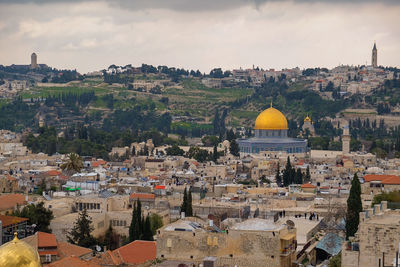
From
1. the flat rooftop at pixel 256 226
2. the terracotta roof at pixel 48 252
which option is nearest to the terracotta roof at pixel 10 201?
the terracotta roof at pixel 48 252

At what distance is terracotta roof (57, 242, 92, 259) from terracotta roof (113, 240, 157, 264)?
2.46 m

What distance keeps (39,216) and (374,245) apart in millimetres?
20066

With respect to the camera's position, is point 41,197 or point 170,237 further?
point 41,197

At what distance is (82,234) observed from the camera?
37.1 meters

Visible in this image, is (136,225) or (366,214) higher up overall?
(366,214)

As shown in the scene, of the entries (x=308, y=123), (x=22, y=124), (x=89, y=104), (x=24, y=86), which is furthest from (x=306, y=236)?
(x=24, y=86)

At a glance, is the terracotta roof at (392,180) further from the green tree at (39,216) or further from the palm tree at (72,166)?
the palm tree at (72,166)

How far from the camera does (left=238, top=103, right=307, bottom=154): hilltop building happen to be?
8596 cm

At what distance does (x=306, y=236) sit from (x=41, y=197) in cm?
1972

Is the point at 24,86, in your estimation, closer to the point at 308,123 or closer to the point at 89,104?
the point at 89,104

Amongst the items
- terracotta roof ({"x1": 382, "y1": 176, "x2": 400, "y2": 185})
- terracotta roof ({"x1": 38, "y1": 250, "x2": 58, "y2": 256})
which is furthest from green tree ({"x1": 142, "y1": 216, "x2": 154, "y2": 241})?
terracotta roof ({"x1": 382, "y1": 176, "x2": 400, "y2": 185})

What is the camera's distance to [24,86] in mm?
A: 177125

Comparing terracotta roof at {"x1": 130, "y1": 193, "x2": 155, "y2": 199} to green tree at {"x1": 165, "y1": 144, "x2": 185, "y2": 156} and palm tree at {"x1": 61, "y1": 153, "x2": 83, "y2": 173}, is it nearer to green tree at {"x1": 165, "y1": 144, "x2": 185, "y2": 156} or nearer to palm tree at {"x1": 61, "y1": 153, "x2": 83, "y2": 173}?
palm tree at {"x1": 61, "y1": 153, "x2": 83, "y2": 173}

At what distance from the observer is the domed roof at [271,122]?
88688mm
